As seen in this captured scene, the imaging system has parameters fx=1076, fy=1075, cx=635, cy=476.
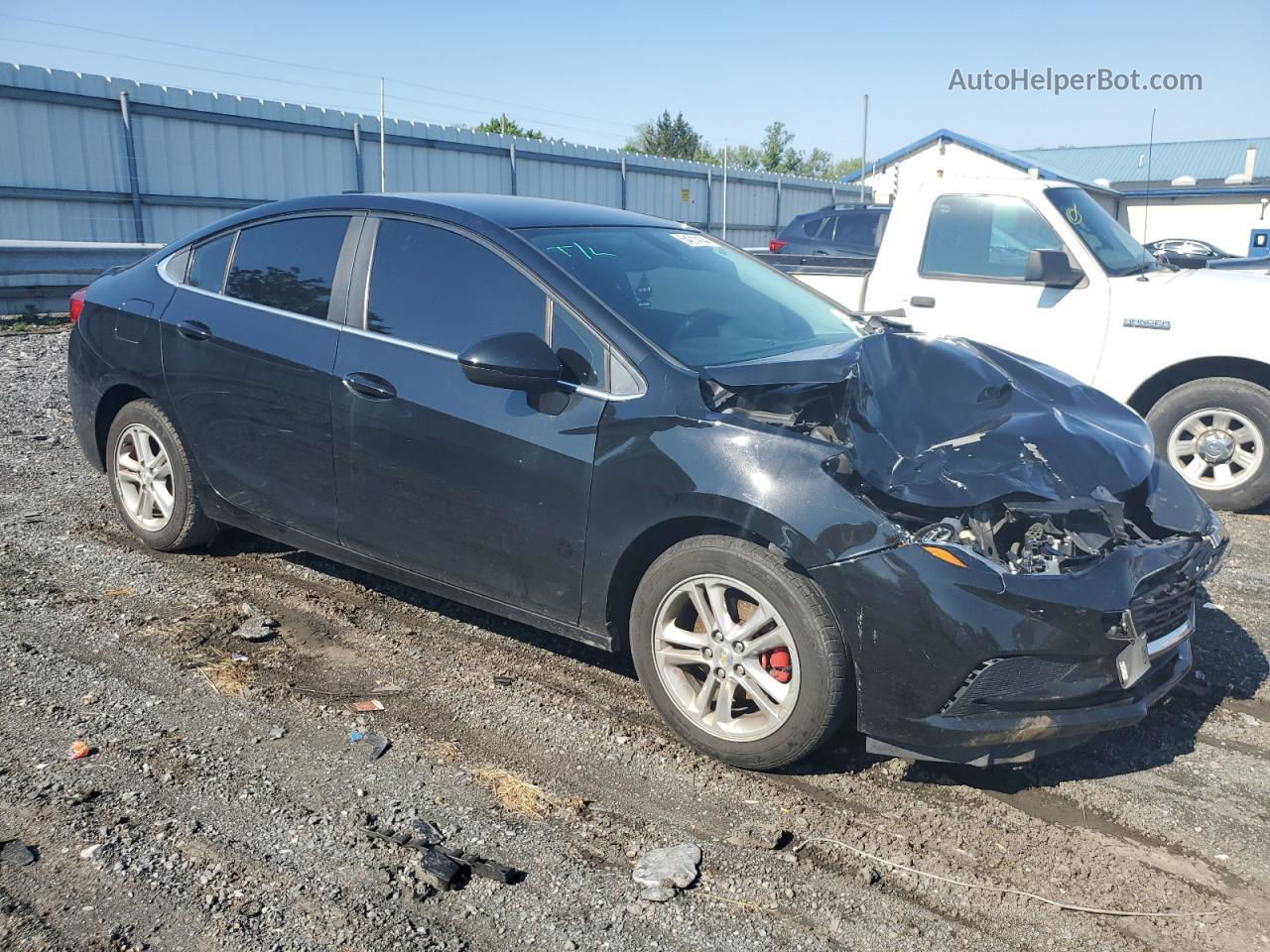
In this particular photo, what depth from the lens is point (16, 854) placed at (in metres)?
2.95

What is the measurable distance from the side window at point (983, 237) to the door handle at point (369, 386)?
4.74m

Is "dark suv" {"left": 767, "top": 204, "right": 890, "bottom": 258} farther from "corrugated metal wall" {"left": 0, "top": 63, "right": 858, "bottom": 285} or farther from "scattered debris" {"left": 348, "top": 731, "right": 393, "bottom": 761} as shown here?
"scattered debris" {"left": 348, "top": 731, "right": 393, "bottom": 761}

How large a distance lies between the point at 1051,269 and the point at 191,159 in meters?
15.9

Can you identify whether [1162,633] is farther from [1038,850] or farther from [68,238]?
[68,238]

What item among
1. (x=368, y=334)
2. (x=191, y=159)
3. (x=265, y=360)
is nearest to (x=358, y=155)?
(x=191, y=159)

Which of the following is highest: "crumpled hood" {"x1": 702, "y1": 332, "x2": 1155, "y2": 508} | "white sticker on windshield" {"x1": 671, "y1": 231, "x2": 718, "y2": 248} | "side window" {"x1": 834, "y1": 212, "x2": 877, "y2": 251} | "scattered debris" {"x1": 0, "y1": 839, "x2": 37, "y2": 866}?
"side window" {"x1": 834, "y1": 212, "x2": 877, "y2": 251}

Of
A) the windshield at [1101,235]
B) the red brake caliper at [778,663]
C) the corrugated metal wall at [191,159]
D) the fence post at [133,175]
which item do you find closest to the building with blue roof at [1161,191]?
the corrugated metal wall at [191,159]

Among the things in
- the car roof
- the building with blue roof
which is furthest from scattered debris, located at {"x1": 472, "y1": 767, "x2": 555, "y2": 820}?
the building with blue roof

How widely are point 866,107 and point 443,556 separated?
43.7 m

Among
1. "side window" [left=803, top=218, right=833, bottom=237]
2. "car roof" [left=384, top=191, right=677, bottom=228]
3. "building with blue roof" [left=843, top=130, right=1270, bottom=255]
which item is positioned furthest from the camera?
"building with blue roof" [left=843, top=130, right=1270, bottom=255]

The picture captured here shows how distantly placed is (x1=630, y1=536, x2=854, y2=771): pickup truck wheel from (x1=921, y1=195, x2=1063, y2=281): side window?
4740mm

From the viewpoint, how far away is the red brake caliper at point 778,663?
349cm

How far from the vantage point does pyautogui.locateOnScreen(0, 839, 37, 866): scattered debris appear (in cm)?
291

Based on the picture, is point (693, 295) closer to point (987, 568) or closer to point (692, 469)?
point (692, 469)
